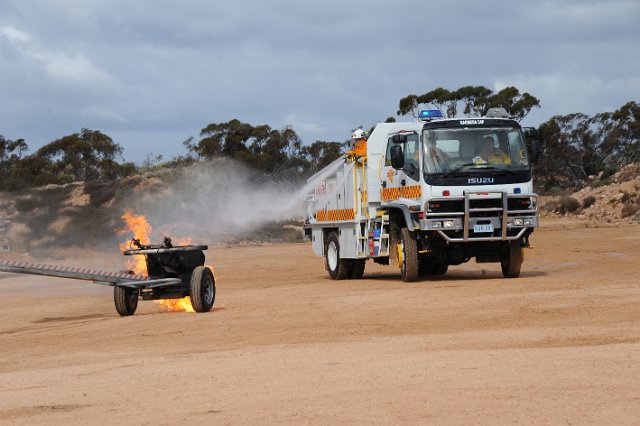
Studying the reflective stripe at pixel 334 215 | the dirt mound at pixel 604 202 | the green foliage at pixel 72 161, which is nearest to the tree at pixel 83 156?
the green foliage at pixel 72 161

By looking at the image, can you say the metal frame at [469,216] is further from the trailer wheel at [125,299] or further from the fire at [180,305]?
the trailer wheel at [125,299]

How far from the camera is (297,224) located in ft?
204

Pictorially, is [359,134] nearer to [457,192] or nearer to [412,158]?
[412,158]

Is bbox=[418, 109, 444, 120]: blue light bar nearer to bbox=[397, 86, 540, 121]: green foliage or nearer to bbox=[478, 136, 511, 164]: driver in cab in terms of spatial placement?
bbox=[478, 136, 511, 164]: driver in cab

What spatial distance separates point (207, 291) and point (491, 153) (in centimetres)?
749

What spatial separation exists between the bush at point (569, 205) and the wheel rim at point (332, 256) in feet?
127

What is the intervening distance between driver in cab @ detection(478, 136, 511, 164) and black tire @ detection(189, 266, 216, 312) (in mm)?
7142

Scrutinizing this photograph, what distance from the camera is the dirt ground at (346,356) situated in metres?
9.16

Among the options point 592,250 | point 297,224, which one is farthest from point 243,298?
point 297,224

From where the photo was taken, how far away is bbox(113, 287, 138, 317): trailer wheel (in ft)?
62.0

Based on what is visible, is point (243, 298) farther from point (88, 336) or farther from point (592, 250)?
point (592, 250)

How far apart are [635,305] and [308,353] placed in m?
6.25

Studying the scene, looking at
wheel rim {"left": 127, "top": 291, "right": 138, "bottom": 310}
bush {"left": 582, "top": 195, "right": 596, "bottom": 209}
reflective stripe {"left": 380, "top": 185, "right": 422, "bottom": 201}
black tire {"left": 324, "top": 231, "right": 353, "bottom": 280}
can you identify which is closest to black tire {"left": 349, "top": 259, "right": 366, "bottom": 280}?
black tire {"left": 324, "top": 231, "right": 353, "bottom": 280}

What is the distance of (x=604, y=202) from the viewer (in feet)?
208
